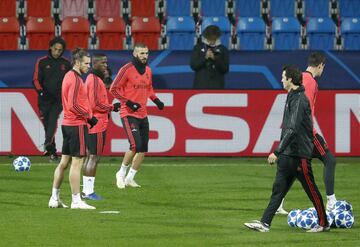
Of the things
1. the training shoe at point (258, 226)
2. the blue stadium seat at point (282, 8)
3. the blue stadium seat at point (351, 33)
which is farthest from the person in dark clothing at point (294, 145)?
the blue stadium seat at point (282, 8)

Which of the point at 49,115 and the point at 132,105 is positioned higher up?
the point at 132,105

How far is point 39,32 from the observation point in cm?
2466

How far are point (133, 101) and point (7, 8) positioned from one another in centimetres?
896

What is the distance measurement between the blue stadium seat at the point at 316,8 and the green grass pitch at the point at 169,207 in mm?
5478

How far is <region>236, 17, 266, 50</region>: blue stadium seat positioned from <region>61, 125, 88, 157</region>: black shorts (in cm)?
Result: 1149

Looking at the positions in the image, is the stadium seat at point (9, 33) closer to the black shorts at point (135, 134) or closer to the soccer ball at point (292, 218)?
the black shorts at point (135, 134)

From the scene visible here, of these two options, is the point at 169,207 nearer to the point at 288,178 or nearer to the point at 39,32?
the point at 288,178

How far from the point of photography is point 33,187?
1692 cm

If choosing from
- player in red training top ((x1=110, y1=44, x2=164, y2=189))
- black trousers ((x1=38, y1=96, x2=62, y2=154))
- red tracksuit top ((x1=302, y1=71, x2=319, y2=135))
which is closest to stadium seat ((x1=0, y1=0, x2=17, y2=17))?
black trousers ((x1=38, y1=96, x2=62, y2=154))

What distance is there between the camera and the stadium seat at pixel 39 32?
970 inches

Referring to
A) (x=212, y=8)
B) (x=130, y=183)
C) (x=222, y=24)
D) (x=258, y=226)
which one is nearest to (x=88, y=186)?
(x=130, y=183)

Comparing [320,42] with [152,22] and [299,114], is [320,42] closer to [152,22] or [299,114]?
[152,22]

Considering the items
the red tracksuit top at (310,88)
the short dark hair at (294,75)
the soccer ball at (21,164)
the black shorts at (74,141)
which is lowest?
the soccer ball at (21,164)

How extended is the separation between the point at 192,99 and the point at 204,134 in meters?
0.68
